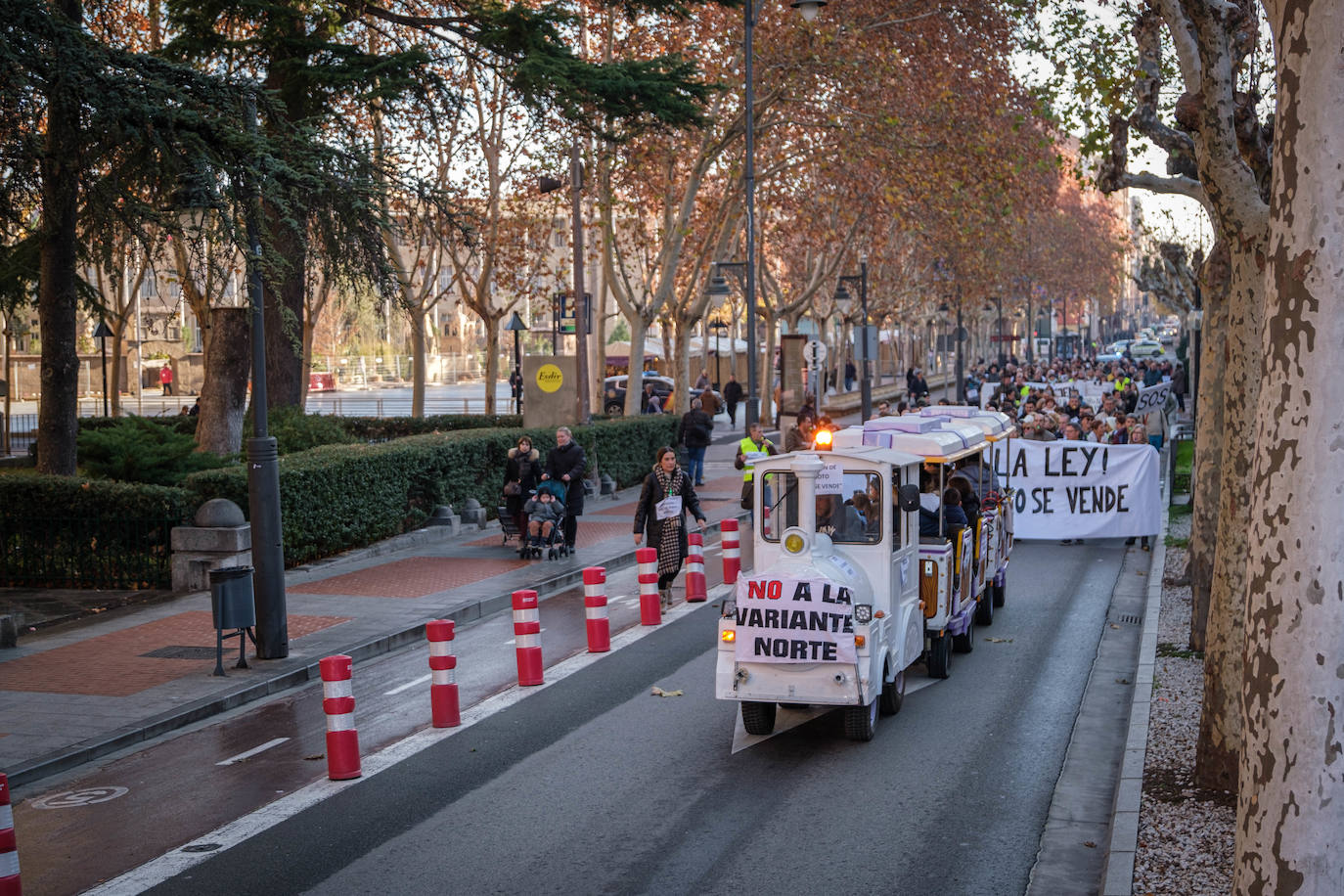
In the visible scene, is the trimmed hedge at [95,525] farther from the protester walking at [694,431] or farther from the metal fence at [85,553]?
the protester walking at [694,431]

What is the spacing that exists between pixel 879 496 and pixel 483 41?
14.0 metres

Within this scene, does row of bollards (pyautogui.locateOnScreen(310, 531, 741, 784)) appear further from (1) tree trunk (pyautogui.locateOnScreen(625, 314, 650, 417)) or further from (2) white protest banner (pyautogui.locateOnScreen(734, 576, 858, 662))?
(1) tree trunk (pyautogui.locateOnScreen(625, 314, 650, 417))

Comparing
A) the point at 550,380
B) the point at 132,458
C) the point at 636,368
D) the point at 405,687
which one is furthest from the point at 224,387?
the point at 636,368

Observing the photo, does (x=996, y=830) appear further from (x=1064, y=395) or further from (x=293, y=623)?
(x=1064, y=395)

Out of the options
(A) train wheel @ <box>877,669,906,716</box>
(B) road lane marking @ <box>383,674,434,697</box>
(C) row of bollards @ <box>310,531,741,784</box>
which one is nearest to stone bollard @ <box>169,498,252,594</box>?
(B) road lane marking @ <box>383,674,434,697</box>

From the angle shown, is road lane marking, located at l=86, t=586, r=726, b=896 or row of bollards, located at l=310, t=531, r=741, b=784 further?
row of bollards, located at l=310, t=531, r=741, b=784

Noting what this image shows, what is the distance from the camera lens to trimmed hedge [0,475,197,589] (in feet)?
57.9

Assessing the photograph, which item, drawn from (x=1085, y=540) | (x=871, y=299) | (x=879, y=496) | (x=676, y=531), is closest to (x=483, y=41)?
(x=676, y=531)

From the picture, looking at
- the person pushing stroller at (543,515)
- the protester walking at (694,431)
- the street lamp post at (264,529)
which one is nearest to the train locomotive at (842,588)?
the street lamp post at (264,529)

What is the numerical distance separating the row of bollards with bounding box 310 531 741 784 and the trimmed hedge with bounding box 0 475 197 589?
5998mm

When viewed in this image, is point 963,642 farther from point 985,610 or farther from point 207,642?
point 207,642

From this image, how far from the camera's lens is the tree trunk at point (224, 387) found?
23562 millimetres

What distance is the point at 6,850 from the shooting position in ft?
24.6

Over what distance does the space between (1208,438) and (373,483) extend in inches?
470
